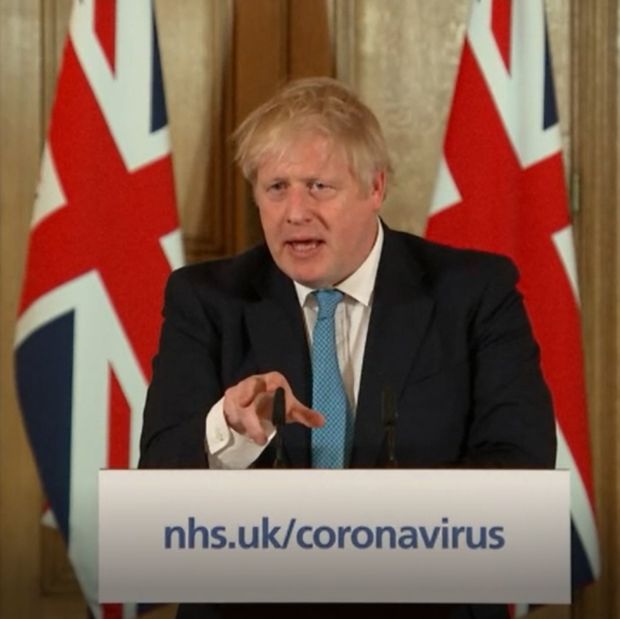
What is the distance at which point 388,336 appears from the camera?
228 centimetres

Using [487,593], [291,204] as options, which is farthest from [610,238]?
[487,593]

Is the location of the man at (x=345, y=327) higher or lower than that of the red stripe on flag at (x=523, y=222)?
lower

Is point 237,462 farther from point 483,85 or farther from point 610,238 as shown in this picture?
point 610,238

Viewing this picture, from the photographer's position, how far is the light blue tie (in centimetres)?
218

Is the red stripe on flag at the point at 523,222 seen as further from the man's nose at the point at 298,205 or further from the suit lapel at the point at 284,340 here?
the man's nose at the point at 298,205

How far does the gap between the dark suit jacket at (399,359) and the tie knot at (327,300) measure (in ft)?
0.13

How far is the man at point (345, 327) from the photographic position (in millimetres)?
2172

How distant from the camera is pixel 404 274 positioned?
2389mm

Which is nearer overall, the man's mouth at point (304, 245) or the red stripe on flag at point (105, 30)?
the man's mouth at point (304, 245)

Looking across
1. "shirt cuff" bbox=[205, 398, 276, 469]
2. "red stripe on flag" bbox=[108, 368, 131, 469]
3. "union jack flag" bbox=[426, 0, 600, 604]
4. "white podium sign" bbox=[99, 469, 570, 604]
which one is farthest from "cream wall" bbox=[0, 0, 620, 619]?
"white podium sign" bbox=[99, 469, 570, 604]

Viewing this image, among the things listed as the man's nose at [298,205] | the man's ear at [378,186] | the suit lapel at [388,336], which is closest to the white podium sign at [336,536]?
the suit lapel at [388,336]

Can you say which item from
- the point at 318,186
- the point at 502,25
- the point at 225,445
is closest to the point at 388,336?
the point at 318,186

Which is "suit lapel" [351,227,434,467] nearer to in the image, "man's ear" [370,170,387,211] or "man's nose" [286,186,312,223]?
"man's ear" [370,170,387,211]

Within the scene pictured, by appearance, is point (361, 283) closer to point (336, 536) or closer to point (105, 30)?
point (336, 536)
